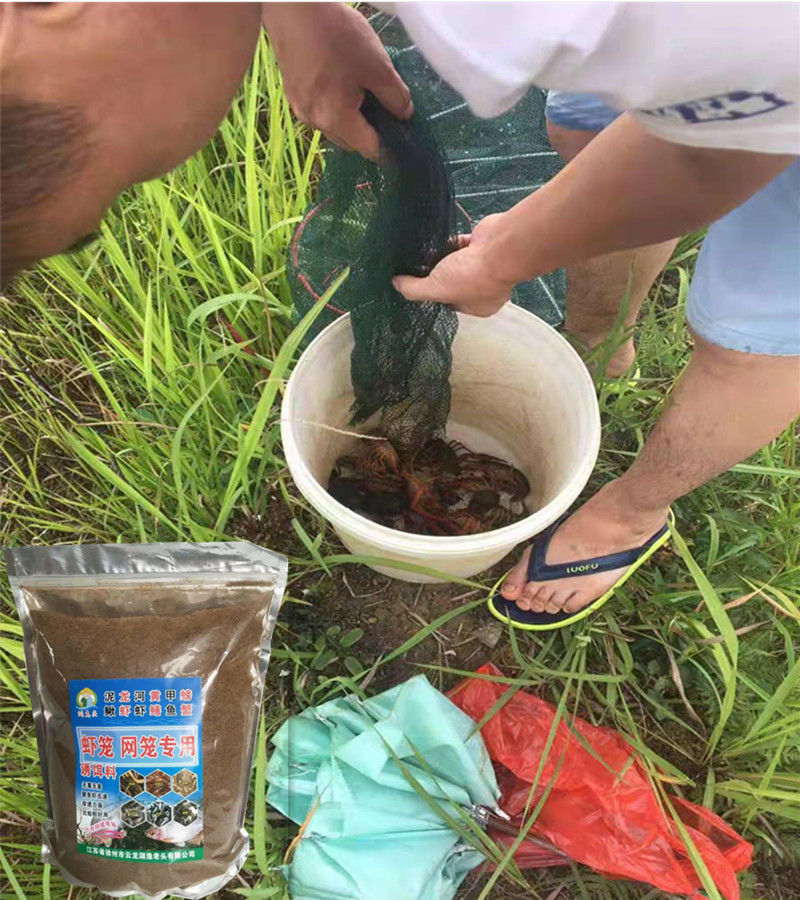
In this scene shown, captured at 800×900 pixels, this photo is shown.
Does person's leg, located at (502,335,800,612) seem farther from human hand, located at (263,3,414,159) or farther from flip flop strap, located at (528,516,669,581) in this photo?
human hand, located at (263,3,414,159)

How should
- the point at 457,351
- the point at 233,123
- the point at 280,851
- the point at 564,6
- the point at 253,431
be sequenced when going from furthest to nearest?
the point at 233,123 → the point at 457,351 → the point at 280,851 → the point at 253,431 → the point at 564,6

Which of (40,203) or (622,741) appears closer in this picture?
(40,203)

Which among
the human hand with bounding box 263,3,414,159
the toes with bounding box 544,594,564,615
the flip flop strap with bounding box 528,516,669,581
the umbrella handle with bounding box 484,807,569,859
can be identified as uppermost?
the human hand with bounding box 263,3,414,159

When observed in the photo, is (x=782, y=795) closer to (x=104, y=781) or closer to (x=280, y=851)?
(x=280, y=851)

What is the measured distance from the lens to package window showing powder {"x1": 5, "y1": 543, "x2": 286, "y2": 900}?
1.23 metres

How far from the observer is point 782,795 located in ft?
3.85

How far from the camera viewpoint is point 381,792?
4.26 ft

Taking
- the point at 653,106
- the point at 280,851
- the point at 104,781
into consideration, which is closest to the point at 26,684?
the point at 104,781

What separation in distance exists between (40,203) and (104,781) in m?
1.02

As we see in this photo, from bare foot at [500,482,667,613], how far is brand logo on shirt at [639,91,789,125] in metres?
0.83

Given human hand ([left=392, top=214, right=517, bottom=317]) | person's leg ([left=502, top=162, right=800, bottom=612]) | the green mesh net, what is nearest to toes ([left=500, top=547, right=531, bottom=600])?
person's leg ([left=502, top=162, right=800, bottom=612])

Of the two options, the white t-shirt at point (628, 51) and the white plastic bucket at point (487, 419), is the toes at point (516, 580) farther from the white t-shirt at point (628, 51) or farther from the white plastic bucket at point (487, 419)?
the white t-shirt at point (628, 51)

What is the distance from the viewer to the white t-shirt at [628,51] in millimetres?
537

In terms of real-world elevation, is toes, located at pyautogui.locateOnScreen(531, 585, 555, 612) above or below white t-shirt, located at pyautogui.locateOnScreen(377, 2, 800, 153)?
below
